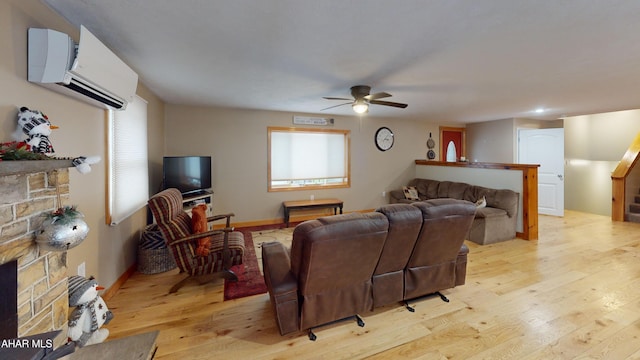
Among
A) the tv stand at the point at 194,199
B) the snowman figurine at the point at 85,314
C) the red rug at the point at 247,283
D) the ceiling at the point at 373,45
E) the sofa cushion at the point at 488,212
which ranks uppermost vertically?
the ceiling at the point at 373,45

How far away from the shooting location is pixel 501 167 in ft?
14.7

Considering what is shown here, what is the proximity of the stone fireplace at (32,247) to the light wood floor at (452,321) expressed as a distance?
73 centimetres

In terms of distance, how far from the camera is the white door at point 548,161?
5.32 metres

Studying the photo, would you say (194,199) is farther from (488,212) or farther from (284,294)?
(488,212)

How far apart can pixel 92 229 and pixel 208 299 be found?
3.82ft

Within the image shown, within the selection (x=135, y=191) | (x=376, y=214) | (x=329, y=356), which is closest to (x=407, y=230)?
(x=376, y=214)

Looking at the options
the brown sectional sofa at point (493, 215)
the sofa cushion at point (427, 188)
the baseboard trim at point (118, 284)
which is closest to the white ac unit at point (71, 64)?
the baseboard trim at point (118, 284)

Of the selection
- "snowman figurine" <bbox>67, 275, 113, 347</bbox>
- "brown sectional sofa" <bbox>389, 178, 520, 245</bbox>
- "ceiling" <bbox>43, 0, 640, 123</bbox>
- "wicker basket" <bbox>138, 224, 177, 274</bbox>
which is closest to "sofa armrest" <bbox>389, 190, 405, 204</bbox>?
"brown sectional sofa" <bbox>389, 178, 520, 245</bbox>

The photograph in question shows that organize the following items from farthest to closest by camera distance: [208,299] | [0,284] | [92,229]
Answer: [208,299], [92,229], [0,284]

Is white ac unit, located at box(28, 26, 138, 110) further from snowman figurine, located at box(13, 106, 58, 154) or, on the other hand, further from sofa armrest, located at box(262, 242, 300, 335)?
sofa armrest, located at box(262, 242, 300, 335)

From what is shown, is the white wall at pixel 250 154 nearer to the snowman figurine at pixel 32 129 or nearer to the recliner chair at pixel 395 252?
the snowman figurine at pixel 32 129

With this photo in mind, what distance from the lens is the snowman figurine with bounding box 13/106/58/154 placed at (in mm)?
1388

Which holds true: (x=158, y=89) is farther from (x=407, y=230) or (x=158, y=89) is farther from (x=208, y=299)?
(x=407, y=230)

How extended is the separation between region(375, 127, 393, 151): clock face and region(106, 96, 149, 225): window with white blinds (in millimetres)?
4552
